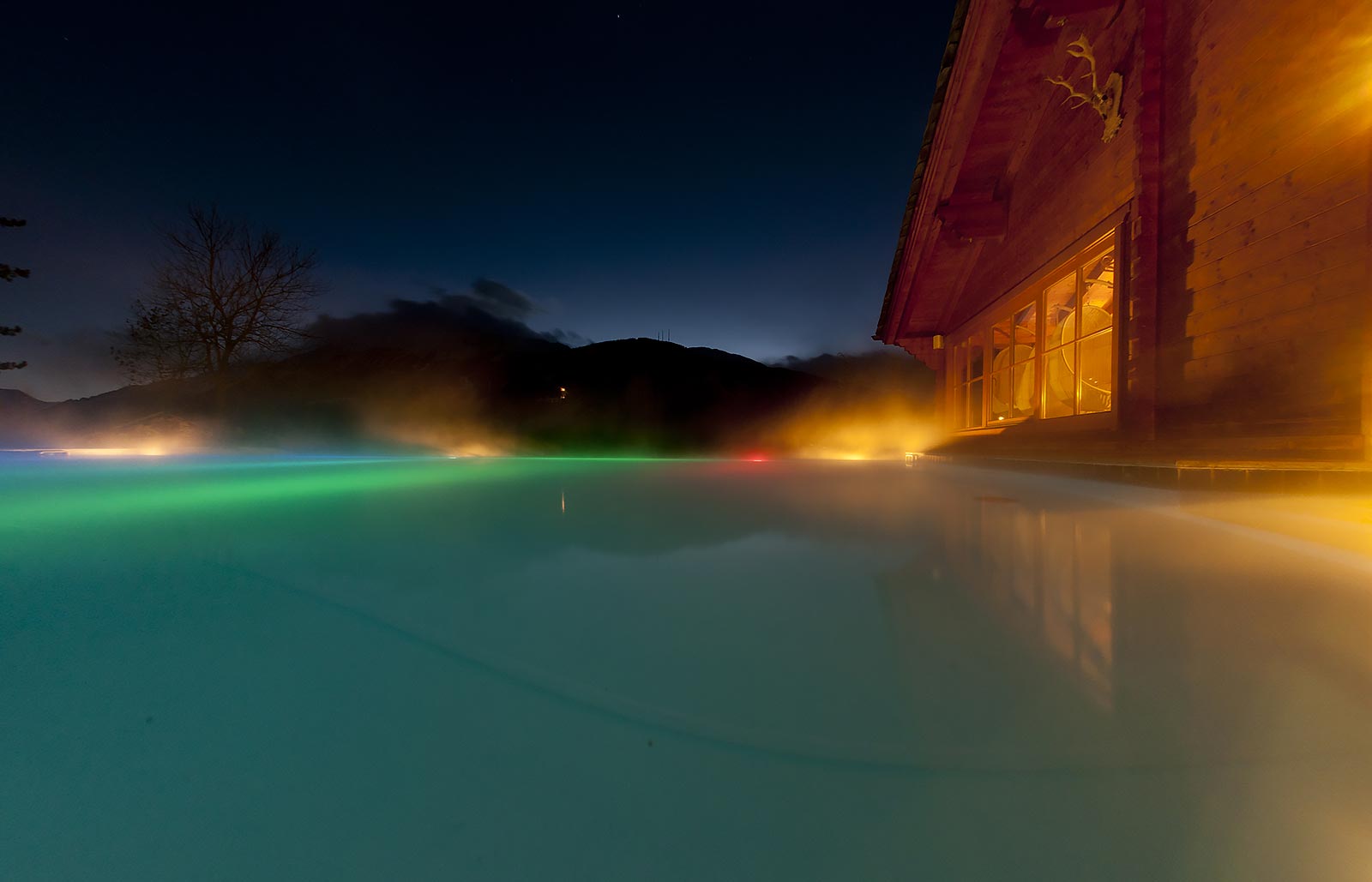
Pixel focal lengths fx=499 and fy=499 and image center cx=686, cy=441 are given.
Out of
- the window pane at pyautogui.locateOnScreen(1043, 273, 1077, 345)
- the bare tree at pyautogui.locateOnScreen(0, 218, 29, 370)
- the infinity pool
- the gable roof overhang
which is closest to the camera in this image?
the infinity pool

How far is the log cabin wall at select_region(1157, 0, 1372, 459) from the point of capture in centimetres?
237

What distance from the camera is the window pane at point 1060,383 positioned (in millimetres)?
5184

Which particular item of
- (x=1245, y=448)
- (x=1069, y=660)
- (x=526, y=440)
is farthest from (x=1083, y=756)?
(x=526, y=440)

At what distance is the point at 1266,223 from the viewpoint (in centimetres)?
271

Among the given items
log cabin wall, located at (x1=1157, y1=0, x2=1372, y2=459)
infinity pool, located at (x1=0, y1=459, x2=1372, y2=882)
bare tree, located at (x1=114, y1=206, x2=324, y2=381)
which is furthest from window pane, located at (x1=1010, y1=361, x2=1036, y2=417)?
bare tree, located at (x1=114, y1=206, x2=324, y2=381)

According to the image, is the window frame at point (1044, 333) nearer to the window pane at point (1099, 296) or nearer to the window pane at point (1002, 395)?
the window pane at point (1002, 395)

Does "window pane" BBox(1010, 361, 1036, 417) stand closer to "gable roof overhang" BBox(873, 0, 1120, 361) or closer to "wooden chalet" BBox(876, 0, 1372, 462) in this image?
"wooden chalet" BBox(876, 0, 1372, 462)

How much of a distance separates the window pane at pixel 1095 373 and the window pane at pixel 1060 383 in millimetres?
125

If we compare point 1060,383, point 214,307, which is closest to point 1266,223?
point 1060,383

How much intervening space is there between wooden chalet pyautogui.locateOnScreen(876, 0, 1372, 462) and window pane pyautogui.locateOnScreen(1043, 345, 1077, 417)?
0.07 feet

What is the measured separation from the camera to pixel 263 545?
6.12 ft

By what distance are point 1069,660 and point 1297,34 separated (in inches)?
151

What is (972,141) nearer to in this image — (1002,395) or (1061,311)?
(1061,311)

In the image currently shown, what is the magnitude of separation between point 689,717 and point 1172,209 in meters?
4.60
